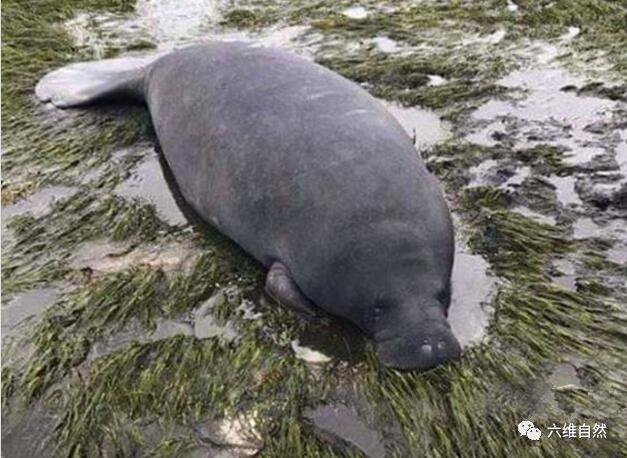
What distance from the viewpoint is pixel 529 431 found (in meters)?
3.42

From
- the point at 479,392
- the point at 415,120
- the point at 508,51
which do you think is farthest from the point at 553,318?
the point at 508,51

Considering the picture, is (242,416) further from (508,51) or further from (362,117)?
(508,51)

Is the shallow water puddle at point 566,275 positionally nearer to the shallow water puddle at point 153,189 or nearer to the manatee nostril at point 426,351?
the manatee nostril at point 426,351

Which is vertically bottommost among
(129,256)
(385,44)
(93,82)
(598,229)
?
(385,44)

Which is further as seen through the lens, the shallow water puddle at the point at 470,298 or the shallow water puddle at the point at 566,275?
the shallow water puddle at the point at 566,275

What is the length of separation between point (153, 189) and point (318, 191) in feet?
4.96

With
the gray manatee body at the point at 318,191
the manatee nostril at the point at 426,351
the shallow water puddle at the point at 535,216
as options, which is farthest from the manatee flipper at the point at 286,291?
the shallow water puddle at the point at 535,216

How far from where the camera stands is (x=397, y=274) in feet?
12.8

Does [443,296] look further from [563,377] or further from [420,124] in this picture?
[420,124]

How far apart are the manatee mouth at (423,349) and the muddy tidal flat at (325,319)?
5 cm

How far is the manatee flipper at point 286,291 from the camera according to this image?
4125mm

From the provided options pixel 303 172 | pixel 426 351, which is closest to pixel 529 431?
pixel 426 351

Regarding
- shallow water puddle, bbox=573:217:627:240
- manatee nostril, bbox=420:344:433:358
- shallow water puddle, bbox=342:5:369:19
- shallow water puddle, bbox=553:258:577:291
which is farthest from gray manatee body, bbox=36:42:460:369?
shallow water puddle, bbox=342:5:369:19

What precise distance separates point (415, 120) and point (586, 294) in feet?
7.46
